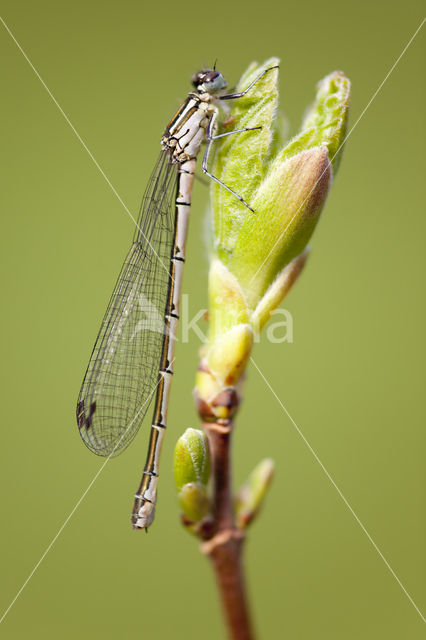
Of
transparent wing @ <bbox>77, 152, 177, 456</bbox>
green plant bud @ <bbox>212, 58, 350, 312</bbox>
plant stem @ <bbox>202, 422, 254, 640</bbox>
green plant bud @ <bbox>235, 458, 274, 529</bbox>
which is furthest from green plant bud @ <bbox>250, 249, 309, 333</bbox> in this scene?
transparent wing @ <bbox>77, 152, 177, 456</bbox>

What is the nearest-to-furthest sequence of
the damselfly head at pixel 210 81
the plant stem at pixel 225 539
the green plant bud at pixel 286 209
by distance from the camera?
the plant stem at pixel 225 539 < the green plant bud at pixel 286 209 < the damselfly head at pixel 210 81

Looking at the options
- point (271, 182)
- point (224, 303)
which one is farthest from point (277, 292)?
point (271, 182)

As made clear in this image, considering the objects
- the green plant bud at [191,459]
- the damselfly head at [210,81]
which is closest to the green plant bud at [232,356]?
the green plant bud at [191,459]

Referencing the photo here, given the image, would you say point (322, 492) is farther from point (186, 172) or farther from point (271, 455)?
point (186, 172)

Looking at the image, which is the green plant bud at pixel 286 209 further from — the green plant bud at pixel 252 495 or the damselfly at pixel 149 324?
the green plant bud at pixel 252 495

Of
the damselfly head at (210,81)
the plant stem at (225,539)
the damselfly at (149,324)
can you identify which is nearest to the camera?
the plant stem at (225,539)

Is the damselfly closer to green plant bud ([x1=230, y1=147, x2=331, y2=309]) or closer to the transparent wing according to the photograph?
the transparent wing
